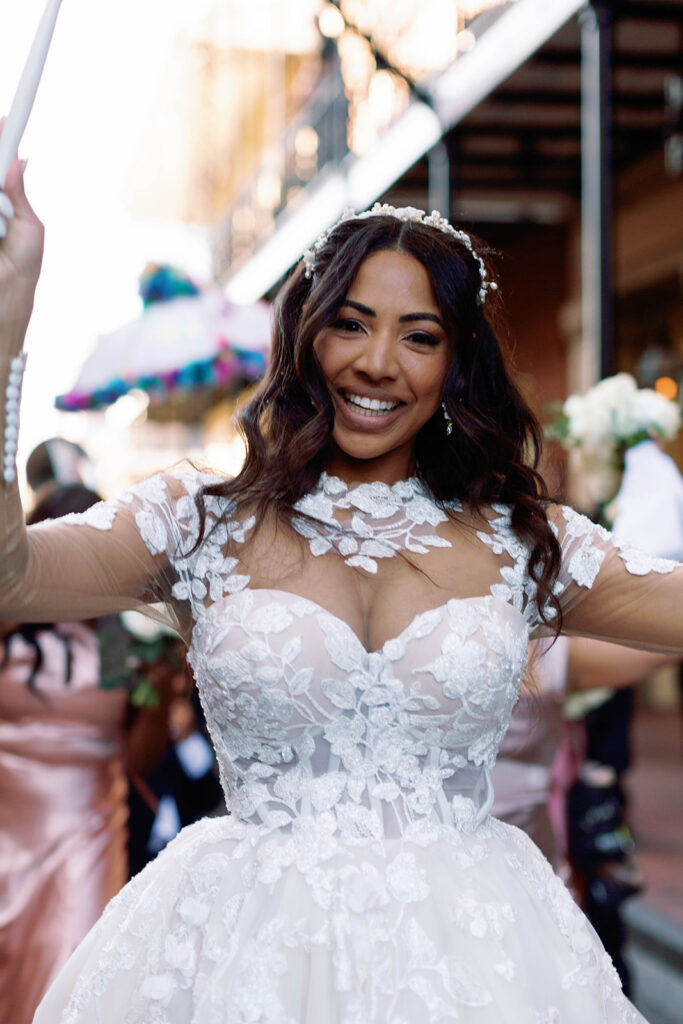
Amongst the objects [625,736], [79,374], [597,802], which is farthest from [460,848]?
[79,374]

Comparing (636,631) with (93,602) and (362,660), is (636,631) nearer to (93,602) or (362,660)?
(362,660)

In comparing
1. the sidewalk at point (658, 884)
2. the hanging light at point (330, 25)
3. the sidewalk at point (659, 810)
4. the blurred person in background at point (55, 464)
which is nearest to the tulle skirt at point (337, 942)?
the blurred person in background at point (55, 464)

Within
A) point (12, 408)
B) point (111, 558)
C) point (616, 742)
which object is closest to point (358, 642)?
point (111, 558)

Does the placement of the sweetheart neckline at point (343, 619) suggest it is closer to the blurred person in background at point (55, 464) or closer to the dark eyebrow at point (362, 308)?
the dark eyebrow at point (362, 308)

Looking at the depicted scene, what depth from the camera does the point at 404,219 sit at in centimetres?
240

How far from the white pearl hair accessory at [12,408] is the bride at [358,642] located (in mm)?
45

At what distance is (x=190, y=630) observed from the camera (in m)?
2.25

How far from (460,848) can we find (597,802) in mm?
2701

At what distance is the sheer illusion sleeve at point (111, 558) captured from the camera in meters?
1.82

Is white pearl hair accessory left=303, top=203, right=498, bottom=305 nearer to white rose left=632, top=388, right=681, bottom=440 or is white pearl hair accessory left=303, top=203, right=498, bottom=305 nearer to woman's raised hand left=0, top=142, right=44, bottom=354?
woman's raised hand left=0, top=142, right=44, bottom=354

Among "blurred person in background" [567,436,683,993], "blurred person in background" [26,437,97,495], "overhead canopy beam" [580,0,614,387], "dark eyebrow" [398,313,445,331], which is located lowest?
"blurred person in background" [567,436,683,993]

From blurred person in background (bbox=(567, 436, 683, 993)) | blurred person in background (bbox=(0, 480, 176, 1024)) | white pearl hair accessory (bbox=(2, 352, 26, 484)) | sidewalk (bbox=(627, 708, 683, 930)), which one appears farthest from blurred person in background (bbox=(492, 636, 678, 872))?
sidewalk (bbox=(627, 708, 683, 930))

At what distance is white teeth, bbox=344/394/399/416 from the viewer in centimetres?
226

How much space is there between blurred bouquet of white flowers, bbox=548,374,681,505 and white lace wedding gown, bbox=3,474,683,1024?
1670mm
